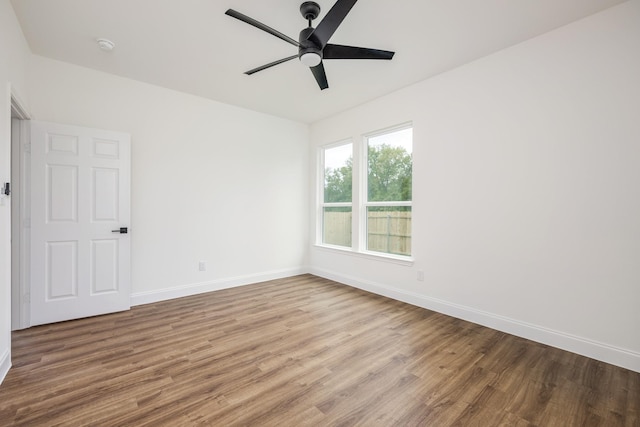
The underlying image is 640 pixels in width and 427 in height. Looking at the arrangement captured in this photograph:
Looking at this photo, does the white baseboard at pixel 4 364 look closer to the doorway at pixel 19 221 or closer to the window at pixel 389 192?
the doorway at pixel 19 221

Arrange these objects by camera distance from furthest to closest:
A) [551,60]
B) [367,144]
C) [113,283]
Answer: [367,144] → [113,283] → [551,60]

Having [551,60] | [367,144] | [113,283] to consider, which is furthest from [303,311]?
[551,60]

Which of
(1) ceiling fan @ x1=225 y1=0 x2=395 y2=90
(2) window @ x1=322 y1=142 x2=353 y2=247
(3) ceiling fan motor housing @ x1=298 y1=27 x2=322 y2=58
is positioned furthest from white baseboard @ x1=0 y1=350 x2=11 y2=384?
(2) window @ x1=322 y1=142 x2=353 y2=247

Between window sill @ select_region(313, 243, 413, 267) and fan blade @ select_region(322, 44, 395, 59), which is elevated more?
fan blade @ select_region(322, 44, 395, 59)

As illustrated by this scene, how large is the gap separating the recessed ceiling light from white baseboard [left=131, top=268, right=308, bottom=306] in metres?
2.74

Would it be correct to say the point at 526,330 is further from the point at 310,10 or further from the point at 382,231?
the point at 310,10

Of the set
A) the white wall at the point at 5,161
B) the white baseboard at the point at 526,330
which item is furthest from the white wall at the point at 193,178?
the white baseboard at the point at 526,330

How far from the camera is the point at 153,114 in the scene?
3643 millimetres

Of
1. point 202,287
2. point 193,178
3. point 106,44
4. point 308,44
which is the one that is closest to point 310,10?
point 308,44

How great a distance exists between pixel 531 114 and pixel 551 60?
47 cm

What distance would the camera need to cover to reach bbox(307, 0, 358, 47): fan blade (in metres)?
1.76

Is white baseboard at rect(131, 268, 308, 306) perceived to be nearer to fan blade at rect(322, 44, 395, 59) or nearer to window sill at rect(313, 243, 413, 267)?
window sill at rect(313, 243, 413, 267)

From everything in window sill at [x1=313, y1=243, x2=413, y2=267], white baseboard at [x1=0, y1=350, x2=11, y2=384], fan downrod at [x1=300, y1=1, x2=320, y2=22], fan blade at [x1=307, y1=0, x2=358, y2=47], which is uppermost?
fan downrod at [x1=300, y1=1, x2=320, y2=22]

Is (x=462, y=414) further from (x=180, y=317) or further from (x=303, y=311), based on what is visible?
(x=180, y=317)
